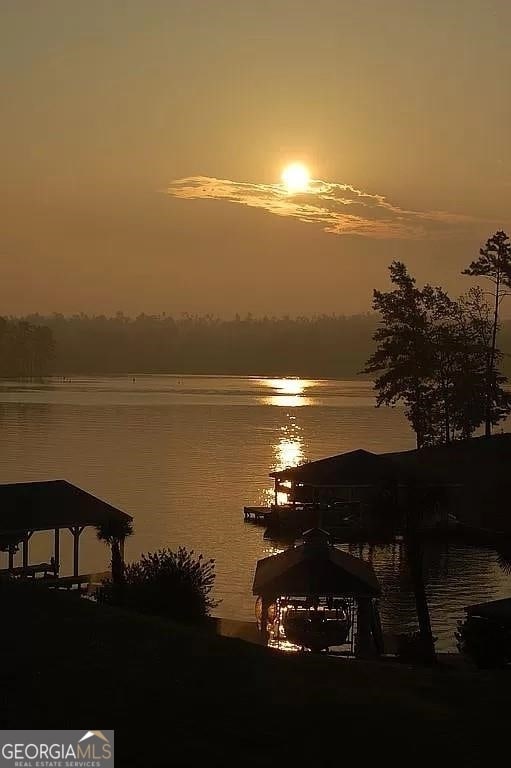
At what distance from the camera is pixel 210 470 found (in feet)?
278

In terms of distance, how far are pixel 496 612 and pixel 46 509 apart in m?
18.7

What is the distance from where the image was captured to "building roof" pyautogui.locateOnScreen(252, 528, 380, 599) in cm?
2812

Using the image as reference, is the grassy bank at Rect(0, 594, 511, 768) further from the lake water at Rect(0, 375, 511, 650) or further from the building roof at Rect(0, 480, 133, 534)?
the building roof at Rect(0, 480, 133, 534)

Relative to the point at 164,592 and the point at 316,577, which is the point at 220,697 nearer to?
the point at 164,592

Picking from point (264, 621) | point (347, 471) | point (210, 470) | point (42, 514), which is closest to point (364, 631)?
point (264, 621)

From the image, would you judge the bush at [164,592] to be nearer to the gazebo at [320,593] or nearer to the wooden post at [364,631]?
the gazebo at [320,593]

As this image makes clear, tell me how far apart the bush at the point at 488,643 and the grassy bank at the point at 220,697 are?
525 centimetres

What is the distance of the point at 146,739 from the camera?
15.0 metres

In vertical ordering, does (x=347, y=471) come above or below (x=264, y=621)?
above

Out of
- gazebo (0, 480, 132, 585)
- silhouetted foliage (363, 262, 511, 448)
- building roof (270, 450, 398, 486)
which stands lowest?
gazebo (0, 480, 132, 585)

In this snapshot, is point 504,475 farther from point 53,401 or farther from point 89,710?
point 53,401

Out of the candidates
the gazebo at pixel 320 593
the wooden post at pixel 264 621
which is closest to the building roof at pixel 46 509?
the gazebo at pixel 320 593

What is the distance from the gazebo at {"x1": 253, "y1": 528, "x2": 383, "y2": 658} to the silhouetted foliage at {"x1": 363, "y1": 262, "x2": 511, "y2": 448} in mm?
53530

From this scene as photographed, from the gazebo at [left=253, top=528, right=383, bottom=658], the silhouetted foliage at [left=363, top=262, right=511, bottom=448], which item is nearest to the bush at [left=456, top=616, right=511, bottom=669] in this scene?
the gazebo at [left=253, top=528, right=383, bottom=658]
